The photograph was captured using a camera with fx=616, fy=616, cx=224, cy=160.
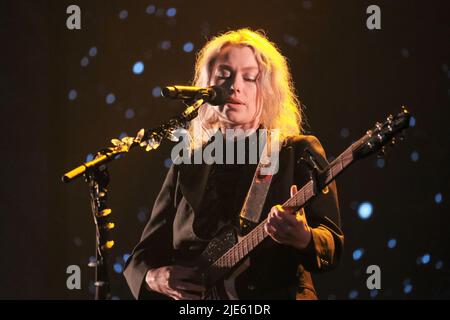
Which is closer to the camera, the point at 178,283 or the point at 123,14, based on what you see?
the point at 178,283

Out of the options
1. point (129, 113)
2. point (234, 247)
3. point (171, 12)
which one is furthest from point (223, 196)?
point (171, 12)

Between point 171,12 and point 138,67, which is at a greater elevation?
point 171,12

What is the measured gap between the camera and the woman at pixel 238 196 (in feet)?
6.81

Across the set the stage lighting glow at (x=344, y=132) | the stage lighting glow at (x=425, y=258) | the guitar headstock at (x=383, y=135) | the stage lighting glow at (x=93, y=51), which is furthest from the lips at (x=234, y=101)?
the stage lighting glow at (x=425, y=258)

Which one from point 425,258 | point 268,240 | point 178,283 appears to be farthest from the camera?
point 425,258

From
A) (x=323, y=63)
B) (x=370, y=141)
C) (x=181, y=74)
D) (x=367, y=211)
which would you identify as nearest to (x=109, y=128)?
(x=181, y=74)

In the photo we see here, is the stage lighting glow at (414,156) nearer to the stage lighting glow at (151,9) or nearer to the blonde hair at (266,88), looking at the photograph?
the blonde hair at (266,88)

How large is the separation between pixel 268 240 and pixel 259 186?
8.6 inches

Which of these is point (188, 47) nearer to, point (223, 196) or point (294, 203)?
point (223, 196)

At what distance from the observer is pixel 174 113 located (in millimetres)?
2635

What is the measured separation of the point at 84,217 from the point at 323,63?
1260 mm

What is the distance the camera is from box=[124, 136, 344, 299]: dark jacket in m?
2.05

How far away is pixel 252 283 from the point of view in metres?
2.10

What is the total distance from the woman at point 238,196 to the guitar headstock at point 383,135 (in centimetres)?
25
